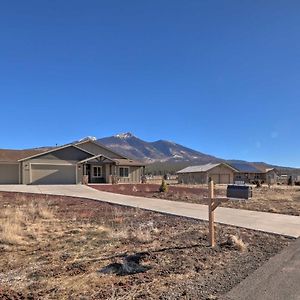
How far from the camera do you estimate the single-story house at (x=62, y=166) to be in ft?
140

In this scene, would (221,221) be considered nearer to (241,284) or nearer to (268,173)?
(241,284)

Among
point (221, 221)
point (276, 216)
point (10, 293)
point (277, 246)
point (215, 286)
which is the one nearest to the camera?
point (10, 293)

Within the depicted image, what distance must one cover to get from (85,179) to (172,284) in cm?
3830

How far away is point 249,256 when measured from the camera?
26.1 ft

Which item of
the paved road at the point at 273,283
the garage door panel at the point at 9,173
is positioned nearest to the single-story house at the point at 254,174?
the garage door panel at the point at 9,173

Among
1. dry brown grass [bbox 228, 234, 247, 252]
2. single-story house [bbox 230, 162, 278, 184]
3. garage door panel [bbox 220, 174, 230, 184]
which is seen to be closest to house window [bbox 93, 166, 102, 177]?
garage door panel [bbox 220, 174, 230, 184]

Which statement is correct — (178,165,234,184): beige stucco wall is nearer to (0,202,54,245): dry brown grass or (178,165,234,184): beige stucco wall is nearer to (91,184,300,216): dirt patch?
(91,184,300,216): dirt patch

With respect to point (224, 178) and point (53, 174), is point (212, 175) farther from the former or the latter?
point (53, 174)

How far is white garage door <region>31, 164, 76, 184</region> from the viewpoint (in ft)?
140

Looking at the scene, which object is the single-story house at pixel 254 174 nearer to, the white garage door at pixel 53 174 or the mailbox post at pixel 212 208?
the white garage door at pixel 53 174

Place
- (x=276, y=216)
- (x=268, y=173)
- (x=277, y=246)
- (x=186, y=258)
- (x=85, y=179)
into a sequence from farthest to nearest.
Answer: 1. (x=268, y=173)
2. (x=85, y=179)
3. (x=276, y=216)
4. (x=277, y=246)
5. (x=186, y=258)

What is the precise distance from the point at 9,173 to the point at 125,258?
3813 cm

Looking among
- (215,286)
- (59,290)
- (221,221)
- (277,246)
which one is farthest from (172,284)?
(221,221)

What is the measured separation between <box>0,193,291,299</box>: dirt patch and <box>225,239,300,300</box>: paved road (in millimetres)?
181
